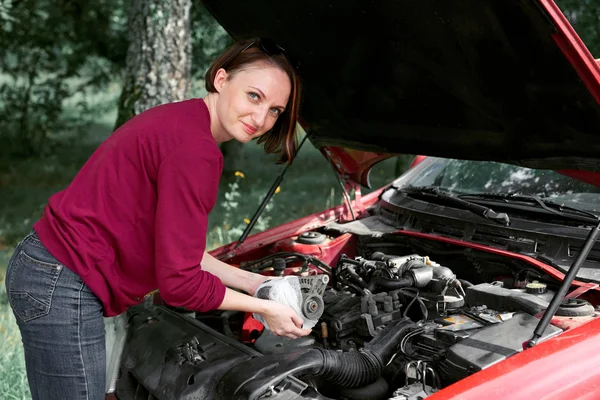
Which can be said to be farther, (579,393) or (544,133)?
(544,133)

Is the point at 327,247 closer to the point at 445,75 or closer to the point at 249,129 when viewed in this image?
the point at 445,75

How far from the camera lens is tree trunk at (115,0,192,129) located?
5.36 meters

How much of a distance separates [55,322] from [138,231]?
1.39 feet

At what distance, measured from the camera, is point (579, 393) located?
176 cm

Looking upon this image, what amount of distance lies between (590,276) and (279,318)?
1325mm

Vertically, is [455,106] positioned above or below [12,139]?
above

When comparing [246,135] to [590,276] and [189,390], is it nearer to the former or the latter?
[189,390]

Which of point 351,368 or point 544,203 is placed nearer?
point 351,368

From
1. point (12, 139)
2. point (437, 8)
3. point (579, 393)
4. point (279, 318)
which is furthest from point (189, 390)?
point (12, 139)

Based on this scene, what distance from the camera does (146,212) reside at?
190 centimetres

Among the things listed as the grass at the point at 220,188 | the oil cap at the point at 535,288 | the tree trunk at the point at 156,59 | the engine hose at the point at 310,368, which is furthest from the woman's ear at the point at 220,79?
the tree trunk at the point at 156,59

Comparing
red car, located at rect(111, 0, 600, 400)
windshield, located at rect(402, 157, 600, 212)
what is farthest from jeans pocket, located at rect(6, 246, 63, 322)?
windshield, located at rect(402, 157, 600, 212)

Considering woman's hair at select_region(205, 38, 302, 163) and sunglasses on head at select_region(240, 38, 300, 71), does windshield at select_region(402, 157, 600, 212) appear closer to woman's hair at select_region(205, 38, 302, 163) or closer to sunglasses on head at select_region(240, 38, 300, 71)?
woman's hair at select_region(205, 38, 302, 163)

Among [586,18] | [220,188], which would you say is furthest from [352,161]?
[220,188]
